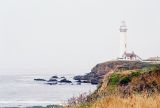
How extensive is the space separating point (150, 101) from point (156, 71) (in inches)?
516

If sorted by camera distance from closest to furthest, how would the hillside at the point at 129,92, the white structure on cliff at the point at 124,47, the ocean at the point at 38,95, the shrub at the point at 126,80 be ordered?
the hillside at the point at 129,92 → the shrub at the point at 126,80 → the ocean at the point at 38,95 → the white structure on cliff at the point at 124,47

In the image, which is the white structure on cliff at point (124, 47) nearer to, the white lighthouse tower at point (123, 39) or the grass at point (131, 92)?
the white lighthouse tower at point (123, 39)

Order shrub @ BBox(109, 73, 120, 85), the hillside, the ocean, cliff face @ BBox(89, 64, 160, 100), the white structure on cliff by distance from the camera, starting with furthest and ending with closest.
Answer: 1. the white structure on cliff
2. the ocean
3. shrub @ BBox(109, 73, 120, 85)
4. cliff face @ BBox(89, 64, 160, 100)
5. the hillside

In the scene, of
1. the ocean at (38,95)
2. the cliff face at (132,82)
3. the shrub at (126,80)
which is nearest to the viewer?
the cliff face at (132,82)

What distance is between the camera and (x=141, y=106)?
14.7 metres

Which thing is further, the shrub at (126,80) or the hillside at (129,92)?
the shrub at (126,80)

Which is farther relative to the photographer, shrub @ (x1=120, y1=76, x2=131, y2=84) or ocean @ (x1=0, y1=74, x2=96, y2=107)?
ocean @ (x1=0, y1=74, x2=96, y2=107)

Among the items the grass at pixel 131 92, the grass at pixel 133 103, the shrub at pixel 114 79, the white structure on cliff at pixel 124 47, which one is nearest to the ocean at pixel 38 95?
the shrub at pixel 114 79

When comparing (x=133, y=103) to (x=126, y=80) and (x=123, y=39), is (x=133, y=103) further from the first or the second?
(x=123, y=39)

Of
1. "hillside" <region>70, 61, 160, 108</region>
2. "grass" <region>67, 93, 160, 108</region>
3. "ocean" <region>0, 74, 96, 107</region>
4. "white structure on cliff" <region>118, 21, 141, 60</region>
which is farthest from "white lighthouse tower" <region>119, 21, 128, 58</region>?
"grass" <region>67, 93, 160, 108</region>

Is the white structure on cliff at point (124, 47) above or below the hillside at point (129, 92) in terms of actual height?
above

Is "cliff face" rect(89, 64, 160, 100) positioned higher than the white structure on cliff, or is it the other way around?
the white structure on cliff

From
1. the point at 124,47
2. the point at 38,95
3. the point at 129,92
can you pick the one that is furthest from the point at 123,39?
the point at 129,92

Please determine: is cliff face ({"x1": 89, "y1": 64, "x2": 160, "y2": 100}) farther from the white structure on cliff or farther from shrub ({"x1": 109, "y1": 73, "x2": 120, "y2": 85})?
the white structure on cliff
